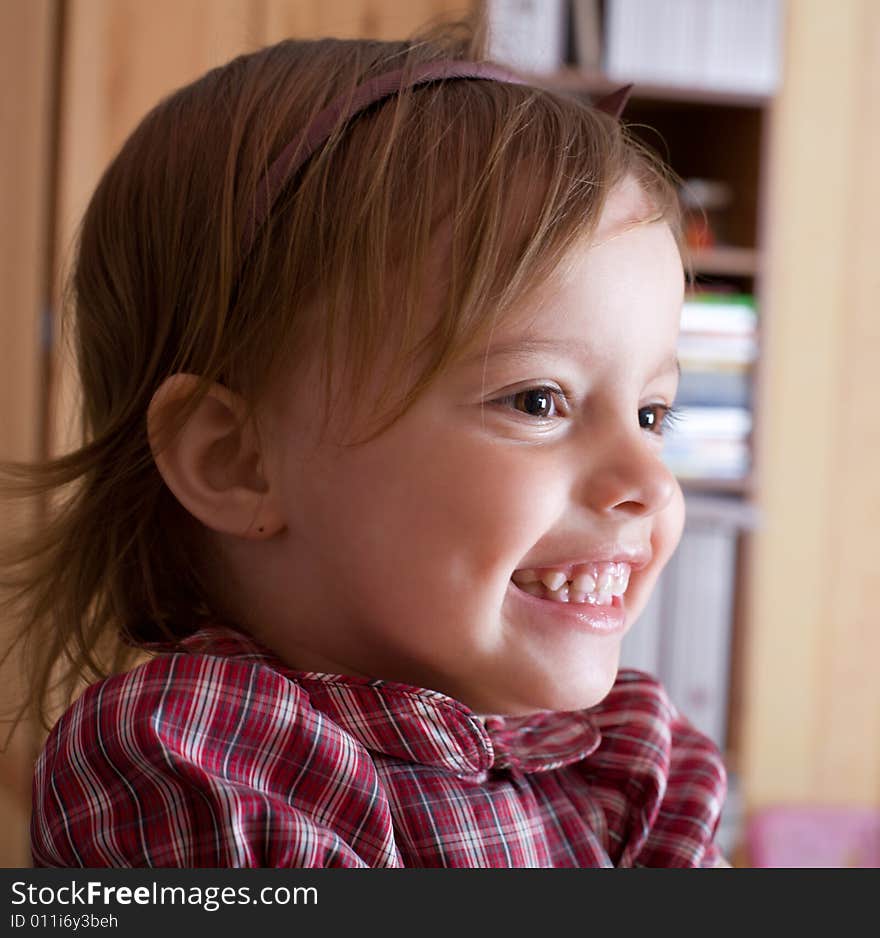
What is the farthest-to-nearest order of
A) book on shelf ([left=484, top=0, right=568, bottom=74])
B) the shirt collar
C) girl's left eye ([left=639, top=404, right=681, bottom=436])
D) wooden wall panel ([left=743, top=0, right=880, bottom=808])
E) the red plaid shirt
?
wooden wall panel ([left=743, top=0, right=880, bottom=808])
book on shelf ([left=484, top=0, right=568, bottom=74])
girl's left eye ([left=639, top=404, right=681, bottom=436])
the shirt collar
the red plaid shirt

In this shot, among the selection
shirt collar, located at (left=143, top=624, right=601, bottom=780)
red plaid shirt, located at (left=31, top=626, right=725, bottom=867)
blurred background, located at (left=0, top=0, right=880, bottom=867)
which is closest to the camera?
red plaid shirt, located at (left=31, top=626, right=725, bottom=867)

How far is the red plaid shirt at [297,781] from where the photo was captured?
1.92 ft

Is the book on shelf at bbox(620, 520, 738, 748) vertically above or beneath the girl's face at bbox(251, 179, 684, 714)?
beneath

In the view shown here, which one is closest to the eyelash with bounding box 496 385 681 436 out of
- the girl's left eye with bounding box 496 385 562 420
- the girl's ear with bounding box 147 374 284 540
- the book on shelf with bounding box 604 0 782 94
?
the girl's left eye with bounding box 496 385 562 420

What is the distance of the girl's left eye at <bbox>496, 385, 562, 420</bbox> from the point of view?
699 millimetres

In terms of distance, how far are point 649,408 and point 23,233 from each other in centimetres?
176

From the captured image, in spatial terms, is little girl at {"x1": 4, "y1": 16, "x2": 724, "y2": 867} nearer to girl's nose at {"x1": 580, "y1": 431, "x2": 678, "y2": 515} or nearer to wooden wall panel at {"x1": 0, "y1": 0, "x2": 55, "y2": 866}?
girl's nose at {"x1": 580, "y1": 431, "x2": 678, "y2": 515}

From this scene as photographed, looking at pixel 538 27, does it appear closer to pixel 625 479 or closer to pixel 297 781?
pixel 625 479

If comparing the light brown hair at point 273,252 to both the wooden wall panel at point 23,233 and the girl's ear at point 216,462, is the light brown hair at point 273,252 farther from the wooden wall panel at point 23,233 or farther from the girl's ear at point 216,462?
the wooden wall panel at point 23,233

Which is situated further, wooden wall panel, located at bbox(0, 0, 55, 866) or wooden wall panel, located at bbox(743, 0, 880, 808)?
wooden wall panel, located at bbox(743, 0, 880, 808)

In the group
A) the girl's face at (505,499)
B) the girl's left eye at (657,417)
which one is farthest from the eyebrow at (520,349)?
the girl's left eye at (657,417)

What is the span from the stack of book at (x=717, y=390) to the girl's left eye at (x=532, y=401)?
1522mm

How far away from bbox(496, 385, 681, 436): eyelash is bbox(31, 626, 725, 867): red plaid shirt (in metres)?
0.18

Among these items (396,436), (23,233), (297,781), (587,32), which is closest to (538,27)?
(587,32)
